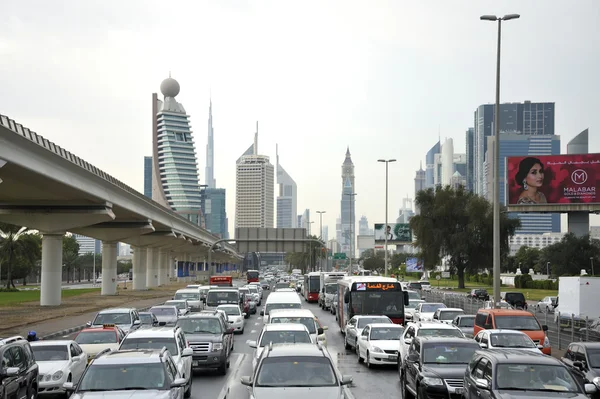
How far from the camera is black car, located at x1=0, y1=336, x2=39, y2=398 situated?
42.8ft

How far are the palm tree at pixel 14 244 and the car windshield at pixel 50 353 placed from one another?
80.4 m

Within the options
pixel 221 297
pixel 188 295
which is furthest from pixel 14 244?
pixel 221 297

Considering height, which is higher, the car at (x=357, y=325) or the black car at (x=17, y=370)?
the black car at (x=17, y=370)

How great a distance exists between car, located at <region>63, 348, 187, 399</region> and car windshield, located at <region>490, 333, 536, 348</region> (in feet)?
29.7

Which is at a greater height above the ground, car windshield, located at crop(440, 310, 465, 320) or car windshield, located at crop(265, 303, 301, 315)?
car windshield, located at crop(265, 303, 301, 315)

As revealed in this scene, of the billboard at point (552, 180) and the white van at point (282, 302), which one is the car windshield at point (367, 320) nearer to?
the white van at point (282, 302)

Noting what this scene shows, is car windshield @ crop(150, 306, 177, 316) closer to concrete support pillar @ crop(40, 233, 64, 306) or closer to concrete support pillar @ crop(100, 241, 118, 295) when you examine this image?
concrete support pillar @ crop(40, 233, 64, 306)

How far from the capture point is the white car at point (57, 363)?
16.2 meters

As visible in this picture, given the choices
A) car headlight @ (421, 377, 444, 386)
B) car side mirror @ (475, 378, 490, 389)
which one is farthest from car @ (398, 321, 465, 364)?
car side mirror @ (475, 378, 490, 389)

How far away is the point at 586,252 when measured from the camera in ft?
285

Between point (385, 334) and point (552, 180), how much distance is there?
198 feet

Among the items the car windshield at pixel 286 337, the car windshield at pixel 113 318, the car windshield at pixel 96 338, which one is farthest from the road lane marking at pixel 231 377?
the car windshield at pixel 113 318

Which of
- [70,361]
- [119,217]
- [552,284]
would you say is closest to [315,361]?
[70,361]

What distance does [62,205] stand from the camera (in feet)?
186
